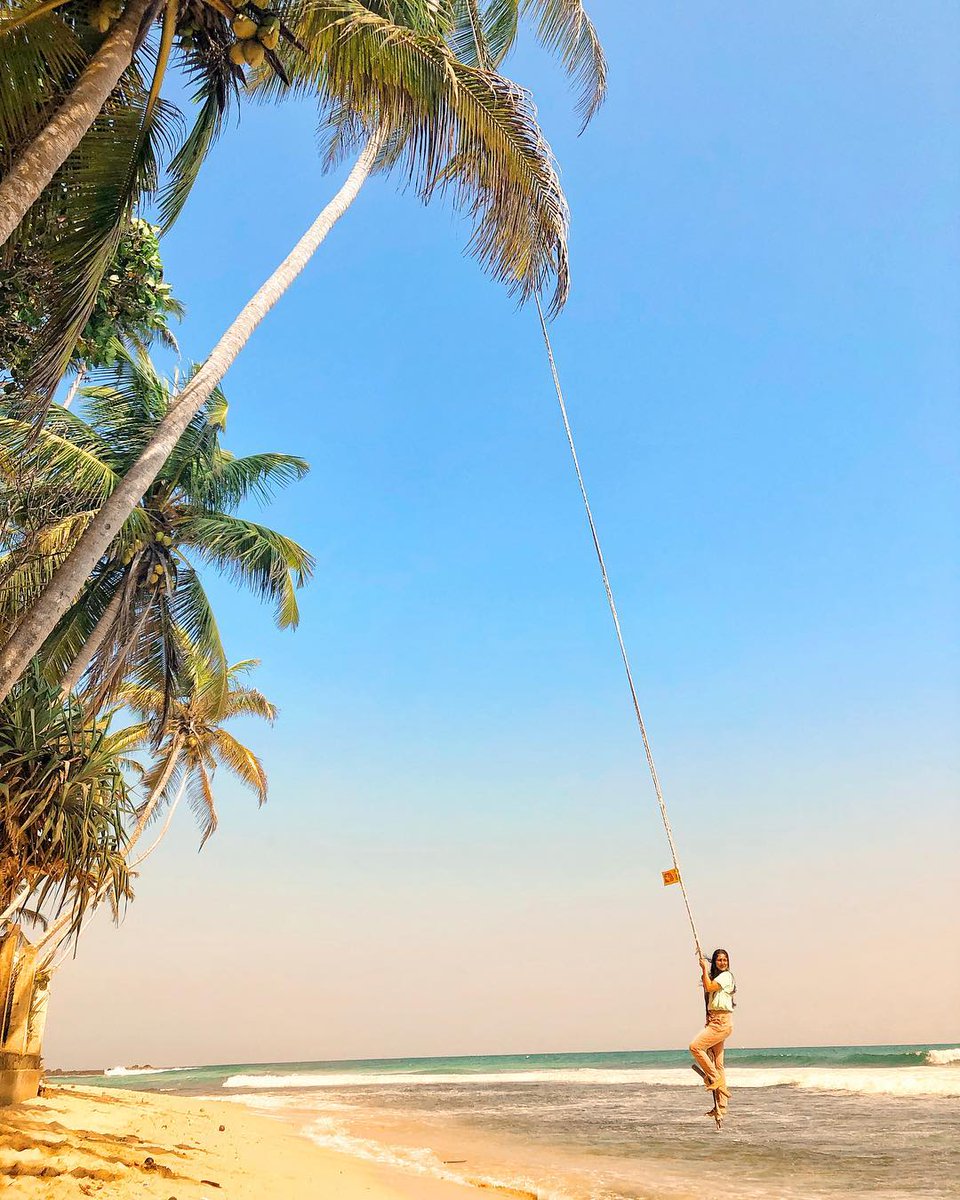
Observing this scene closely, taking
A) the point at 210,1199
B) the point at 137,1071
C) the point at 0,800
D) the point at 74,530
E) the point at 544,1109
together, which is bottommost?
the point at 137,1071

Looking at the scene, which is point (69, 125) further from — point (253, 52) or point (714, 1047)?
point (714, 1047)

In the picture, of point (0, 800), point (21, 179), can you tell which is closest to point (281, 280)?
point (21, 179)

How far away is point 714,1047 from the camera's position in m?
6.73

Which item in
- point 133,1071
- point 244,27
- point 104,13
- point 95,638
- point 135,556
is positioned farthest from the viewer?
point 133,1071

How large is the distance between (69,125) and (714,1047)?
25.9ft

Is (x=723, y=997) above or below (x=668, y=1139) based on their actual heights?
above

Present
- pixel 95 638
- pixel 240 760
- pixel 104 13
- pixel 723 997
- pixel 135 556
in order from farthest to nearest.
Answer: pixel 240 760 → pixel 135 556 → pixel 95 638 → pixel 723 997 → pixel 104 13

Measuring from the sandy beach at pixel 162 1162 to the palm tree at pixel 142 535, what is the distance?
4544 millimetres

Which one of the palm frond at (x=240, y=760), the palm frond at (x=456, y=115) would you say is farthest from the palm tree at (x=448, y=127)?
the palm frond at (x=240, y=760)

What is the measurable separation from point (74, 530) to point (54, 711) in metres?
4.46

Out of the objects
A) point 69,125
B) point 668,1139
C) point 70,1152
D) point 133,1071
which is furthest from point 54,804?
point 133,1071

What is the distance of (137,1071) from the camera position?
5828 centimetres

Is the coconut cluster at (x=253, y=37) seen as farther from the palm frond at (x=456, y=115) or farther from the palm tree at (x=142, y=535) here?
the palm tree at (x=142, y=535)

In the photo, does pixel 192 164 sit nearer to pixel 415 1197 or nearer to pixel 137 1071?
pixel 415 1197
